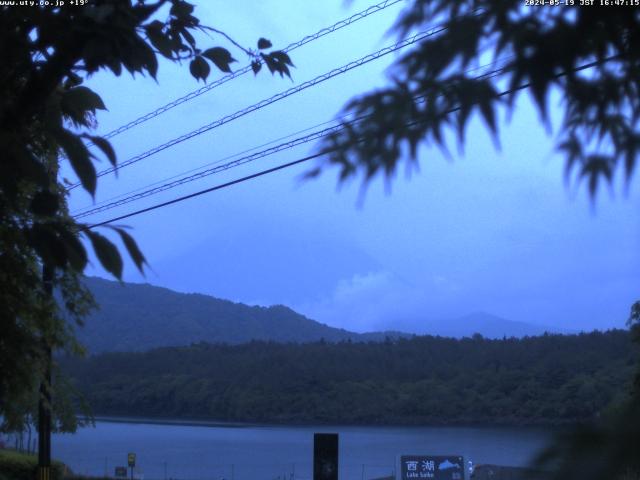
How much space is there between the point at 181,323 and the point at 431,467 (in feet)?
85.3

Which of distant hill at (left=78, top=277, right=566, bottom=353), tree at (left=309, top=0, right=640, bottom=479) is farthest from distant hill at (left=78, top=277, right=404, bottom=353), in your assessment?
tree at (left=309, top=0, right=640, bottom=479)

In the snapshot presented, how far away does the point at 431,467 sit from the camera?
2033 cm

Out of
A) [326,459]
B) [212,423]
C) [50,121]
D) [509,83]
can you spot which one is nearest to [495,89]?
[509,83]

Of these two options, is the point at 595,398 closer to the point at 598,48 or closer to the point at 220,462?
the point at 598,48

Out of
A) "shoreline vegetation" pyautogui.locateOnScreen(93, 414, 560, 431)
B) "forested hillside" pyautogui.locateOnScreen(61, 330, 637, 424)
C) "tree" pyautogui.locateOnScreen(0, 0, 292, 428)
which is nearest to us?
"tree" pyautogui.locateOnScreen(0, 0, 292, 428)

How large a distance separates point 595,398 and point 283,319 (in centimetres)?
5306

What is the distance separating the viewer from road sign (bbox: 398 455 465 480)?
20094mm

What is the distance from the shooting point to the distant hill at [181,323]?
31250 mm

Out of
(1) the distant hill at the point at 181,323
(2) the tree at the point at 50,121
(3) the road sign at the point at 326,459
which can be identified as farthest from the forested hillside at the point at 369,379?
(2) the tree at the point at 50,121

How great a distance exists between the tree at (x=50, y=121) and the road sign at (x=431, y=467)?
50.2 feet

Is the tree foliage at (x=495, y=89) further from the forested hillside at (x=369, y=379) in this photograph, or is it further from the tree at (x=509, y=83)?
the forested hillside at (x=369, y=379)

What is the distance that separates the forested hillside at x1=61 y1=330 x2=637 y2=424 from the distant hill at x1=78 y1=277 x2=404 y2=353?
2.31 m

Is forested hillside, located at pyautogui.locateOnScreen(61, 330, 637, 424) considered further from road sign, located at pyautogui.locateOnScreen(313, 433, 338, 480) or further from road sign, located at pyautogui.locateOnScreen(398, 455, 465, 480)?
road sign, located at pyautogui.locateOnScreen(313, 433, 338, 480)

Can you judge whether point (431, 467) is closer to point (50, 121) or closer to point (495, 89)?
point (50, 121)
